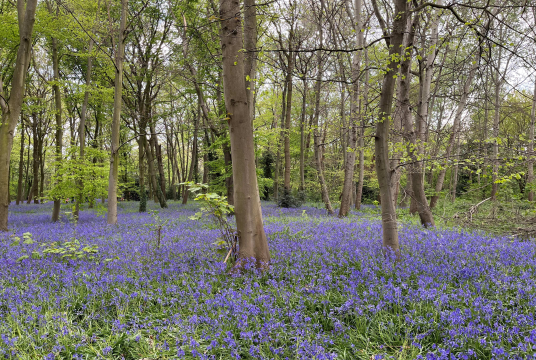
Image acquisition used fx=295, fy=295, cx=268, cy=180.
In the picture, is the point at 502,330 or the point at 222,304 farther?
the point at 222,304

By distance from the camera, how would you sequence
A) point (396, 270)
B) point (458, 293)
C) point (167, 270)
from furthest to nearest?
point (167, 270), point (396, 270), point (458, 293)

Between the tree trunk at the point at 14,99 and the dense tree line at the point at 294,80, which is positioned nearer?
the dense tree line at the point at 294,80

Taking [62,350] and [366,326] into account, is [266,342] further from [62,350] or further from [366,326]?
[62,350]

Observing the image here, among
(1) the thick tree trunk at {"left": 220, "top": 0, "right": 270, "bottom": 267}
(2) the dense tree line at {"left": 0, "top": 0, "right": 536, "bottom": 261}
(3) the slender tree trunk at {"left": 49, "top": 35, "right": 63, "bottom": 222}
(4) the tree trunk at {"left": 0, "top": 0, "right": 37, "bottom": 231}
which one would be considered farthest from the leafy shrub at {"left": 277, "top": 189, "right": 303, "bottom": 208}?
(1) the thick tree trunk at {"left": 220, "top": 0, "right": 270, "bottom": 267}

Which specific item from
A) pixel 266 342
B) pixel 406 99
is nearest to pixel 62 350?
pixel 266 342

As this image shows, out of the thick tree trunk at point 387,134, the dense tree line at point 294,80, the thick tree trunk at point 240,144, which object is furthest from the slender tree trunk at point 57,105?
the thick tree trunk at point 387,134

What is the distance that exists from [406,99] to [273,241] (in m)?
5.22

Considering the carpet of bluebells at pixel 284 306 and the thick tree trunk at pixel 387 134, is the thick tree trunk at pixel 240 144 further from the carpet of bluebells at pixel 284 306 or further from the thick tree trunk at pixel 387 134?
the thick tree trunk at pixel 387 134

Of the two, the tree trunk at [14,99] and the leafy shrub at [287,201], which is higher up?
the tree trunk at [14,99]

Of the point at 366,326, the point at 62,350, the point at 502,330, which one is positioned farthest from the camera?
the point at 366,326

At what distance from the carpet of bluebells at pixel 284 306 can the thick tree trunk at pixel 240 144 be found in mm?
476

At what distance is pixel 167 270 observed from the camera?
480cm

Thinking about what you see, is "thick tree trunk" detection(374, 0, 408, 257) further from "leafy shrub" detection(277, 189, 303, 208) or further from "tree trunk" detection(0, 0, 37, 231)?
"leafy shrub" detection(277, 189, 303, 208)

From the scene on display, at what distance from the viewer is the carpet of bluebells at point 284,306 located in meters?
2.76
